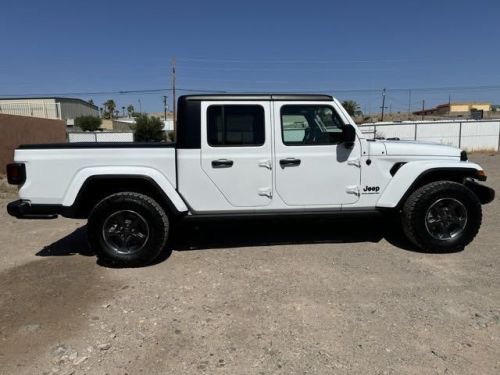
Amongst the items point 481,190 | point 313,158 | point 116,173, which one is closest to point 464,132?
point 481,190

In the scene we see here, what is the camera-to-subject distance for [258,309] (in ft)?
12.5

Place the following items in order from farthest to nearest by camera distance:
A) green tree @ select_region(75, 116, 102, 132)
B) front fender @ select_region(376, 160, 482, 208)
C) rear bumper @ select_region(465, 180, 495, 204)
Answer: green tree @ select_region(75, 116, 102, 132), rear bumper @ select_region(465, 180, 495, 204), front fender @ select_region(376, 160, 482, 208)

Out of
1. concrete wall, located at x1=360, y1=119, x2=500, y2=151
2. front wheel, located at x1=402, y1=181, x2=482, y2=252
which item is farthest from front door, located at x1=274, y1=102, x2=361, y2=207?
concrete wall, located at x1=360, y1=119, x2=500, y2=151

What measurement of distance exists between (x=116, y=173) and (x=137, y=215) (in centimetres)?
53

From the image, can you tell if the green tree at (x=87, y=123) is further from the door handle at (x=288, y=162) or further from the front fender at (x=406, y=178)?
the front fender at (x=406, y=178)

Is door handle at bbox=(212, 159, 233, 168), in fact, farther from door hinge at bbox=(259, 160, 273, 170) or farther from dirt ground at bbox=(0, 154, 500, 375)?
dirt ground at bbox=(0, 154, 500, 375)

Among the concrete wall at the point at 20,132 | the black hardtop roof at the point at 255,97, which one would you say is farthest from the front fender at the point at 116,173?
the concrete wall at the point at 20,132

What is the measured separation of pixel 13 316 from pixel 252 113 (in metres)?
3.17

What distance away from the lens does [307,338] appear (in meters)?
3.29

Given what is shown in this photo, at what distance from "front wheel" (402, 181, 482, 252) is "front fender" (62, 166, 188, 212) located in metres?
2.85

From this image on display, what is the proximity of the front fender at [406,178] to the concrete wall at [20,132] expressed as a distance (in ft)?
50.5

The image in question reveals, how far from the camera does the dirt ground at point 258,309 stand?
118 inches

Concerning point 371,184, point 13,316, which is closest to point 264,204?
point 371,184

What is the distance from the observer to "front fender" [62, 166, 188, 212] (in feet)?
15.6
